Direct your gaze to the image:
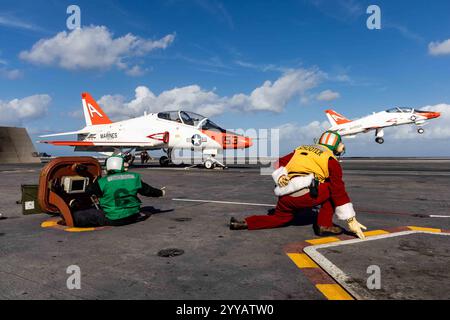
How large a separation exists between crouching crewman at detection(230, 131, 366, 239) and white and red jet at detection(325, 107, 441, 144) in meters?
37.7

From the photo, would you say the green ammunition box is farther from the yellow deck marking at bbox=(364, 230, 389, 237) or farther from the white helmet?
the yellow deck marking at bbox=(364, 230, 389, 237)

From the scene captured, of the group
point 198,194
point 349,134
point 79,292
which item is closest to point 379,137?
point 349,134

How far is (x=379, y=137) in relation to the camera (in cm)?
3853

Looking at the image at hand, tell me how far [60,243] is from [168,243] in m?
1.46

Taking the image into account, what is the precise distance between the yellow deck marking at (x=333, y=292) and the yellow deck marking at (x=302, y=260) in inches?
19.7

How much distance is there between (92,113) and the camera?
26.7 metres

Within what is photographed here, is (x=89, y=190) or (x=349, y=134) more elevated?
(x=349, y=134)

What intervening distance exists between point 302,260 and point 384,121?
40.0 m

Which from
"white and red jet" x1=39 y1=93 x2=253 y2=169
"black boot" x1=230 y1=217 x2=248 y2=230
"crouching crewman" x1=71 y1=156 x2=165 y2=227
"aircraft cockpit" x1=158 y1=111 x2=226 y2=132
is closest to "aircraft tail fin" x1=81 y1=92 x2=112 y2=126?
"white and red jet" x1=39 y1=93 x2=253 y2=169

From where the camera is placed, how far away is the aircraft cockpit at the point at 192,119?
18.5 metres

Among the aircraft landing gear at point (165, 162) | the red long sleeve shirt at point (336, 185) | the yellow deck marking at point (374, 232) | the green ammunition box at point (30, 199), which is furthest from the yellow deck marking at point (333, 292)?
the aircraft landing gear at point (165, 162)

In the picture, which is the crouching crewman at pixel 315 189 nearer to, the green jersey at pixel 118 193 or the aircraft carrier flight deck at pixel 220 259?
the aircraft carrier flight deck at pixel 220 259

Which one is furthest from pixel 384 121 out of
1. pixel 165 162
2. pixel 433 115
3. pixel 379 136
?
pixel 165 162
